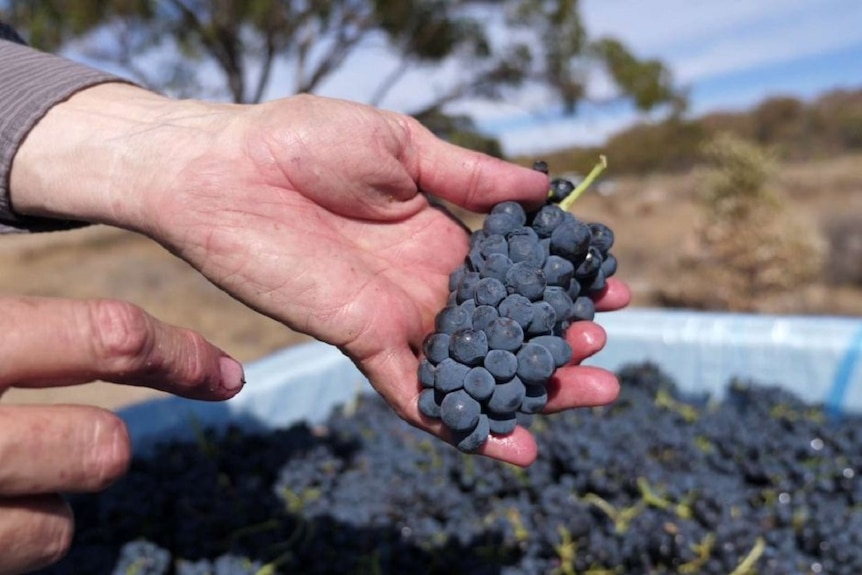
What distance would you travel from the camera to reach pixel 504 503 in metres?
1.92

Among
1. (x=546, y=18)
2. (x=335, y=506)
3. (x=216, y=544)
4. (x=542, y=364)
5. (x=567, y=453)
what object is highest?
(x=546, y=18)

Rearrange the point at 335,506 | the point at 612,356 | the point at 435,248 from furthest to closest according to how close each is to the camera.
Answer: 1. the point at 612,356
2. the point at 335,506
3. the point at 435,248

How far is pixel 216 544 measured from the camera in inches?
69.4

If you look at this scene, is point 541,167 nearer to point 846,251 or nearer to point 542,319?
point 542,319

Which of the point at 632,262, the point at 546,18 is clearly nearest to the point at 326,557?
the point at 546,18

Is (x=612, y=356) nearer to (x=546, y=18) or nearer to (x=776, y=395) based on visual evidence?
(x=776, y=395)

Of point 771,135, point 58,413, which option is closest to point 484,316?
point 58,413

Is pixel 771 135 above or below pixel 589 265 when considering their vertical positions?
above

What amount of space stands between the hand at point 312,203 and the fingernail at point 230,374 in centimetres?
32

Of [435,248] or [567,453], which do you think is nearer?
[435,248]

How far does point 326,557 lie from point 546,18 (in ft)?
20.5

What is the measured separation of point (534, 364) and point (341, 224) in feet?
1.73

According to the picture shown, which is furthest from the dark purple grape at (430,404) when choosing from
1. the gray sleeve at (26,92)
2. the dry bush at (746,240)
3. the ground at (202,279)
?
the dry bush at (746,240)

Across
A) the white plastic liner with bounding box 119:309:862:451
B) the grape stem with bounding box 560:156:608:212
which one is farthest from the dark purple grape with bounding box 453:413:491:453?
the white plastic liner with bounding box 119:309:862:451
